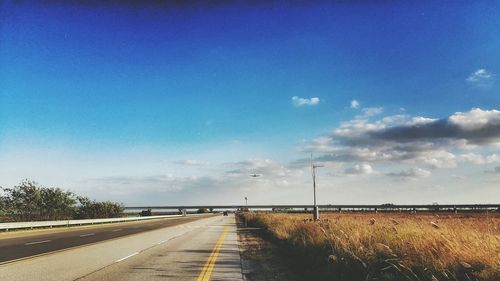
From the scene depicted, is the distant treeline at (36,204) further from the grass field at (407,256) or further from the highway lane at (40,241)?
the grass field at (407,256)

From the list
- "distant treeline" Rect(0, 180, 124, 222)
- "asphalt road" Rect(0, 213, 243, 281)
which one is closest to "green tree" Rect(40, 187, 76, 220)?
"distant treeline" Rect(0, 180, 124, 222)

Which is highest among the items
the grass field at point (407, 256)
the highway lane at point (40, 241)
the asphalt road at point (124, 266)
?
the grass field at point (407, 256)

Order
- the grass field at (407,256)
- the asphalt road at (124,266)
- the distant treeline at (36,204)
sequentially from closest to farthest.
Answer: the grass field at (407,256), the asphalt road at (124,266), the distant treeline at (36,204)

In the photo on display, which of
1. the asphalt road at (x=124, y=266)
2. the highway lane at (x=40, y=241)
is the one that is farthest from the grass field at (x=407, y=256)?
the highway lane at (x=40, y=241)

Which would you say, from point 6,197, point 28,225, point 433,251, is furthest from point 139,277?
point 6,197

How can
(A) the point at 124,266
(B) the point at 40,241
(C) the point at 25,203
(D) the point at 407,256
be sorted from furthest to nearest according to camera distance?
(C) the point at 25,203, (B) the point at 40,241, (A) the point at 124,266, (D) the point at 407,256

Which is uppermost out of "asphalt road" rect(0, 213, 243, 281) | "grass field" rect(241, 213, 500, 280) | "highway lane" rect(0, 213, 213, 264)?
"grass field" rect(241, 213, 500, 280)

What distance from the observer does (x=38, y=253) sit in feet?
56.1

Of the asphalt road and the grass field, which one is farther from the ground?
the grass field

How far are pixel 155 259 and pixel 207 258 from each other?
186 centimetres

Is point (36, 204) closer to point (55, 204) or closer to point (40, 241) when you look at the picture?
point (55, 204)

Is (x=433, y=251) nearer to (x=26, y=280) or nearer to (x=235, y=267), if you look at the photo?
(x=235, y=267)

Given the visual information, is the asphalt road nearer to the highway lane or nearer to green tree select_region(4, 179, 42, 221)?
the highway lane

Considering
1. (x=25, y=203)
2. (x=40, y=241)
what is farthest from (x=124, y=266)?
(x=25, y=203)
